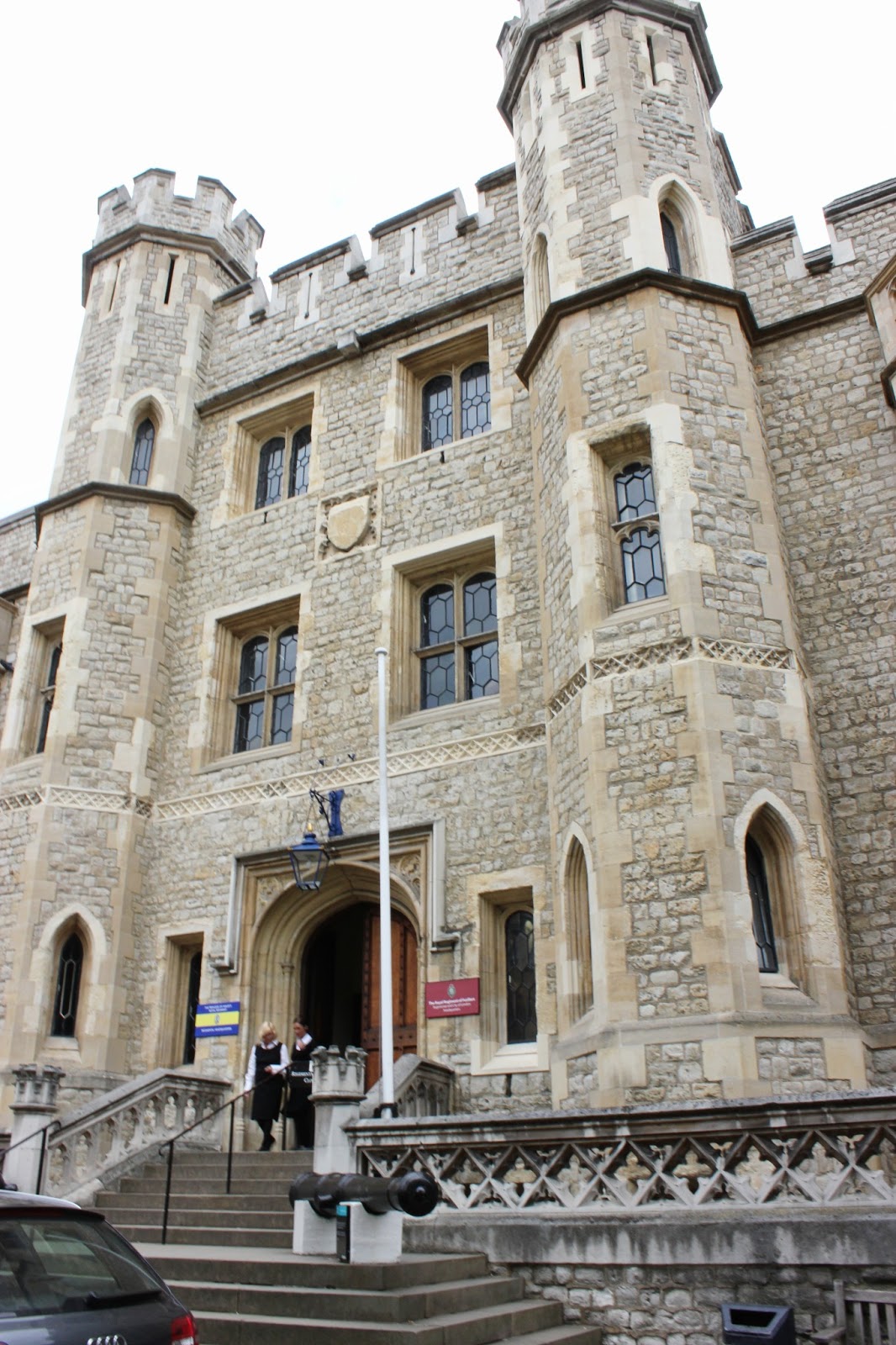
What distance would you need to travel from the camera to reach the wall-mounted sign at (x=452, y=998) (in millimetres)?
10617

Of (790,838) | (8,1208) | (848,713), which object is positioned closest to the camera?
(8,1208)

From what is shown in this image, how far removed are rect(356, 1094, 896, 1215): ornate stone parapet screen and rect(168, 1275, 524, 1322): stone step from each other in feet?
2.35

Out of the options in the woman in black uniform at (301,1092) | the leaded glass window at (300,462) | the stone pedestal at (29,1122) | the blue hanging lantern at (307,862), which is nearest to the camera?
the stone pedestal at (29,1122)

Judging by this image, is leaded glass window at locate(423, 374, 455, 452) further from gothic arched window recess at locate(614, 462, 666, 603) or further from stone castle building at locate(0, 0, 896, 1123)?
gothic arched window recess at locate(614, 462, 666, 603)

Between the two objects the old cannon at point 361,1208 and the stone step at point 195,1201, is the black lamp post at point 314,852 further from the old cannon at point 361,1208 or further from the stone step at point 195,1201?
the old cannon at point 361,1208

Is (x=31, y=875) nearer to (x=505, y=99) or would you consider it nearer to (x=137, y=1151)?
(x=137, y=1151)

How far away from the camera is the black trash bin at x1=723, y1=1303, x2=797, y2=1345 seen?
17.7 feet

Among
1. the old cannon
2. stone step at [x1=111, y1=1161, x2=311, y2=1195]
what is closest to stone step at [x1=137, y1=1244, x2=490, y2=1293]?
the old cannon

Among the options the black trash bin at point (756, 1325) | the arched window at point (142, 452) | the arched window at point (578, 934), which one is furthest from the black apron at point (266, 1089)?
the arched window at point (142, 452)

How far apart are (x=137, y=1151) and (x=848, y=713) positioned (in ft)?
25.8

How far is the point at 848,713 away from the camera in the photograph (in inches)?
414

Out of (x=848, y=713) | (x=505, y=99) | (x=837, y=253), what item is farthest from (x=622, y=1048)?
(x=505, y=99)

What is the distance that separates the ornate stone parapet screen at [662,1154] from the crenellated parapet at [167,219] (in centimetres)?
1406

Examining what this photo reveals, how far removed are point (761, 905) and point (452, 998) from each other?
3219mm
